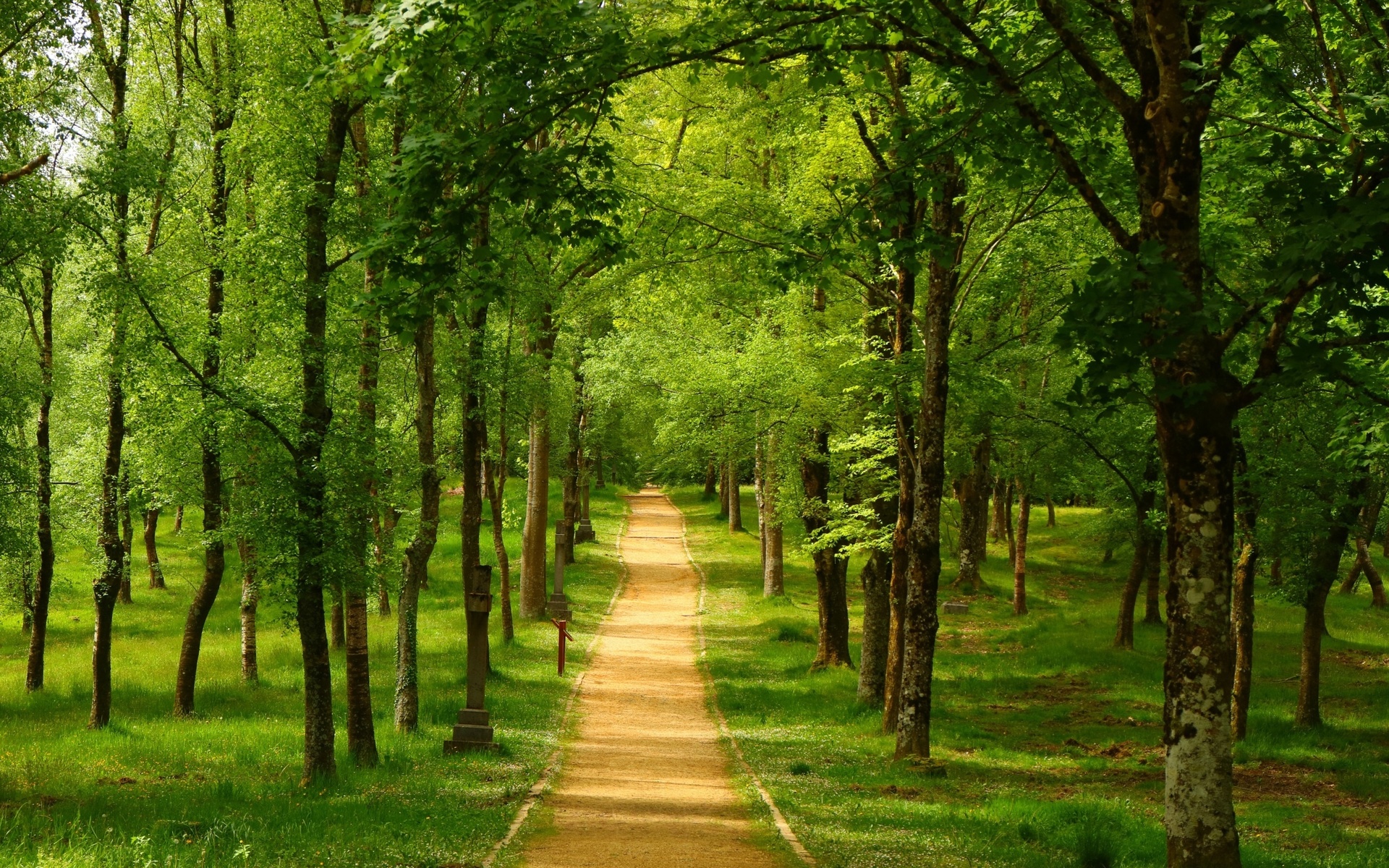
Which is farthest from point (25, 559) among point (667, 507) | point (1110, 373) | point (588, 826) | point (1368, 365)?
point (667, 507)

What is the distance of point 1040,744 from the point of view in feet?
59.0

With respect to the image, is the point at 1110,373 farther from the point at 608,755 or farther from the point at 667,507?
the point at 667,507

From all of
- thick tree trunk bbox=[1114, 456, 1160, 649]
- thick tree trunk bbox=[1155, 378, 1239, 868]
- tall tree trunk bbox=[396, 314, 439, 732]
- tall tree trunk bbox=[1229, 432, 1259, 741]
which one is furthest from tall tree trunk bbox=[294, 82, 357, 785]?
thick tree trunk bbox=[1114, 456, 1160, 649]

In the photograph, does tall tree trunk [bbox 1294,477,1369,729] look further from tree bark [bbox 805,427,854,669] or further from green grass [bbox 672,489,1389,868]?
tree bark [bbox 805,427,854,669]

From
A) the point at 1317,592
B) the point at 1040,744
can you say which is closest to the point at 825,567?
the point at 1040,744

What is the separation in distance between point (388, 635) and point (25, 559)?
10228 mm

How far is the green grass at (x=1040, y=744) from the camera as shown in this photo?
10594 mm

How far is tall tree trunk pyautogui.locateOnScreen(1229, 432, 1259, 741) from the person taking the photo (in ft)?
59.0

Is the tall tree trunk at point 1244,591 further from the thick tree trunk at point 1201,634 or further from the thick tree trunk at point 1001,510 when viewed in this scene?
the thick tree trunk at point 1001,510

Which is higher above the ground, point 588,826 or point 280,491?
point 280,491

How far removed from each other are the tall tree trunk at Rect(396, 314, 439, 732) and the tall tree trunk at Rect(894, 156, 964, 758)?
7.16 meters

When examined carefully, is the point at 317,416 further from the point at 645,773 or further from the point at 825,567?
the point at 825,567

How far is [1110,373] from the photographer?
6566 millimetres

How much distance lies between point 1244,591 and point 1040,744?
435cm
